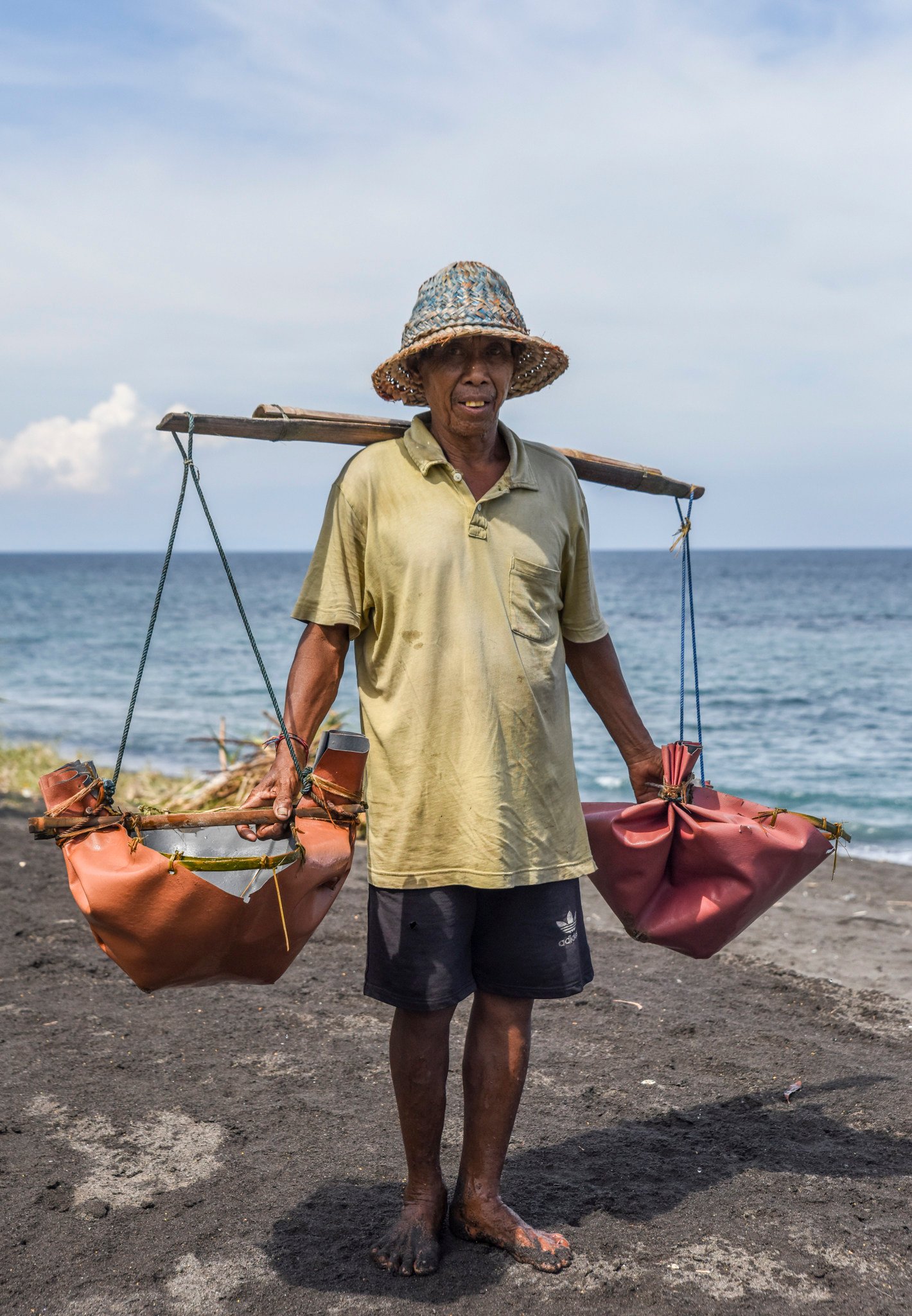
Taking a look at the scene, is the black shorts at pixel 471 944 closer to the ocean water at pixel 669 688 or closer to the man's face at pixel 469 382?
the man's face at pixel 469 382

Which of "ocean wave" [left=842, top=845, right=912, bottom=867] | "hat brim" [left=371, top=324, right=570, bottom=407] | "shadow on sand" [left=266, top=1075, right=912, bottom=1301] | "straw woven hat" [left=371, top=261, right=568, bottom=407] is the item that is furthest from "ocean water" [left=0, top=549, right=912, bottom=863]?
"straw woven hat" [left=371, top=261, right=568, bottom=407]

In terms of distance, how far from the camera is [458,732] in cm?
248

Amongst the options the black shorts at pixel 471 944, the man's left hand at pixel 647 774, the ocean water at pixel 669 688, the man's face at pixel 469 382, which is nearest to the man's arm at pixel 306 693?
the black shorts at pixel 471 944

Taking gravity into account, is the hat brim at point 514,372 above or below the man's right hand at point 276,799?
above

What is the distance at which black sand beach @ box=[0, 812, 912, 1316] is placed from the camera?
97.8 inches

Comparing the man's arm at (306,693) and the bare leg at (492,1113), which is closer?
the man's arm at (306,693)

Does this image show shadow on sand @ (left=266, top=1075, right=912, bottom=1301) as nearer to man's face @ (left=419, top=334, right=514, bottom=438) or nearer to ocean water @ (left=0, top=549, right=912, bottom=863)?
man's face @ (left=419, top=334, right=514, bottom=438)

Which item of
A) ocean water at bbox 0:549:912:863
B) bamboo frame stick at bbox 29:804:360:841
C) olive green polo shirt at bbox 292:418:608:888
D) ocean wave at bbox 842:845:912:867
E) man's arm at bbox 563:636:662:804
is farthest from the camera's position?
ocean water at bbox 0:549:912:863

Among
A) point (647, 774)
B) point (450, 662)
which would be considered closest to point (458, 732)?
point (450, 662)

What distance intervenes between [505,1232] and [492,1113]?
27cm

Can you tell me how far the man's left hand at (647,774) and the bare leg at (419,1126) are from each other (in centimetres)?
85

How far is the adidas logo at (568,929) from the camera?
8.60 feet

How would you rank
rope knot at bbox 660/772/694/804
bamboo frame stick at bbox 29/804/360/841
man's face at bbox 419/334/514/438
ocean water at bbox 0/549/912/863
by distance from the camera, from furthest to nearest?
1. ocean water at bbox 0/549/912/863
2. rope knot at bbox 660/772/694/804
3. man's face at bbox 419/334/514/438
4. bamboo frame stick at bbox 29/804/360/841

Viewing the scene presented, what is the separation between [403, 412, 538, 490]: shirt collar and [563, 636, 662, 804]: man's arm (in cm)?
48
